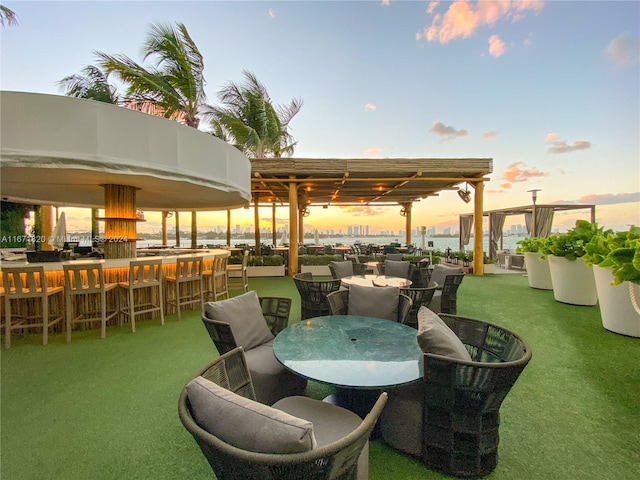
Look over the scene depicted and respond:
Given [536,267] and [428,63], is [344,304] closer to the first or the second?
[536,267]

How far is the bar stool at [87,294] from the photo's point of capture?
13.0 ft

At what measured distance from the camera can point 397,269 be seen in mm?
5906

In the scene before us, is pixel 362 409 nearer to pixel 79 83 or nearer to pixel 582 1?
pixel 582 1

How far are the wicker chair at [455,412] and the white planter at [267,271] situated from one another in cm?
Result: 780

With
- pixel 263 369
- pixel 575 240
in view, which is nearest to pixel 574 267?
pixel 575 240

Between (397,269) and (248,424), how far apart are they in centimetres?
540

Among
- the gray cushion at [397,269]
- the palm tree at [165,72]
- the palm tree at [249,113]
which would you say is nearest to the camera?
the gray cushion at [397,269]

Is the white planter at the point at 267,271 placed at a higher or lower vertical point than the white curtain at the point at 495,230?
lower

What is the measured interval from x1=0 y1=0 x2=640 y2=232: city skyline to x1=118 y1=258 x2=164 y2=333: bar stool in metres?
4.48

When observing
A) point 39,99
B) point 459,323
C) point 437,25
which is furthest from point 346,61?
point 459,323

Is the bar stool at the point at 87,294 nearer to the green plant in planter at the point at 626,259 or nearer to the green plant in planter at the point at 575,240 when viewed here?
the green plant in planter at the point at 626,259

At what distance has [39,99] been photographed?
11.8 ft

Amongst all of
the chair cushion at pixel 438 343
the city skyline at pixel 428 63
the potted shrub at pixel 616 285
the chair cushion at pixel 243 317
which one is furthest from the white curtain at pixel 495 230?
the chair cushion at pixel 243 317

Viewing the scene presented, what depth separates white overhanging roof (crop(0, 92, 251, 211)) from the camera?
11.7 ft
